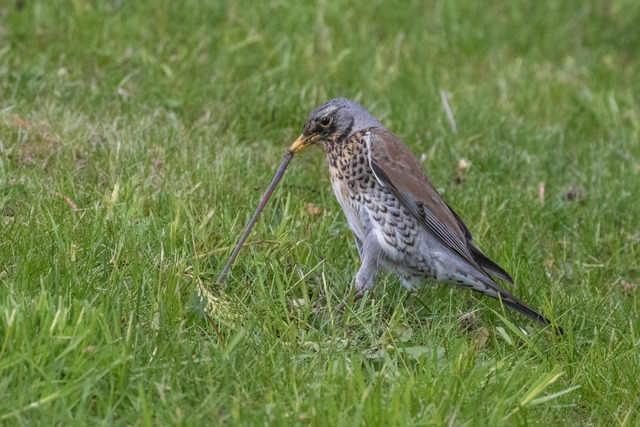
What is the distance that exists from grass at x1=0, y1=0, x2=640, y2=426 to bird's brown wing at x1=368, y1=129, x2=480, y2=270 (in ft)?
1.09

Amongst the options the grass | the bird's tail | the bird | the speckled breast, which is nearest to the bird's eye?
the bird

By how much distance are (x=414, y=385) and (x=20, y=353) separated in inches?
55.1

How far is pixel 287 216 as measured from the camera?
13.7 feet

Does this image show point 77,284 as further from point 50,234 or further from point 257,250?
point 257,250

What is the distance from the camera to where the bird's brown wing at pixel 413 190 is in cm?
407

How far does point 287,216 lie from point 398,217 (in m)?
0.59

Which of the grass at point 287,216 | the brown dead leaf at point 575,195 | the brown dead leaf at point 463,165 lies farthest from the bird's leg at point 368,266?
the brown dead leaf at point 575,195

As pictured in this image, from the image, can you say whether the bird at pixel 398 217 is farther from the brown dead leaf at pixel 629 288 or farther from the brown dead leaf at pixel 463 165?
the brown dead leaf at pixel 463 165

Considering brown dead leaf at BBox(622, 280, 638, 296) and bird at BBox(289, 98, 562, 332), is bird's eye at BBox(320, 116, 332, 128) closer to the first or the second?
bird at BBox(289, 98, 562, 332)

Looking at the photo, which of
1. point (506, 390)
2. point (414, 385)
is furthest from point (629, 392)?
point (414, 385)

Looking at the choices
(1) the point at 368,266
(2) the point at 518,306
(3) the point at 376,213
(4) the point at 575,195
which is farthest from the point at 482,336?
(4) the point at 575,195

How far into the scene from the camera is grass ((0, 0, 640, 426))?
284 centimetres

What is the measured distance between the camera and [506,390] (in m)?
2.99

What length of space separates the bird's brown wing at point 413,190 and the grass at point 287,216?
33cm
